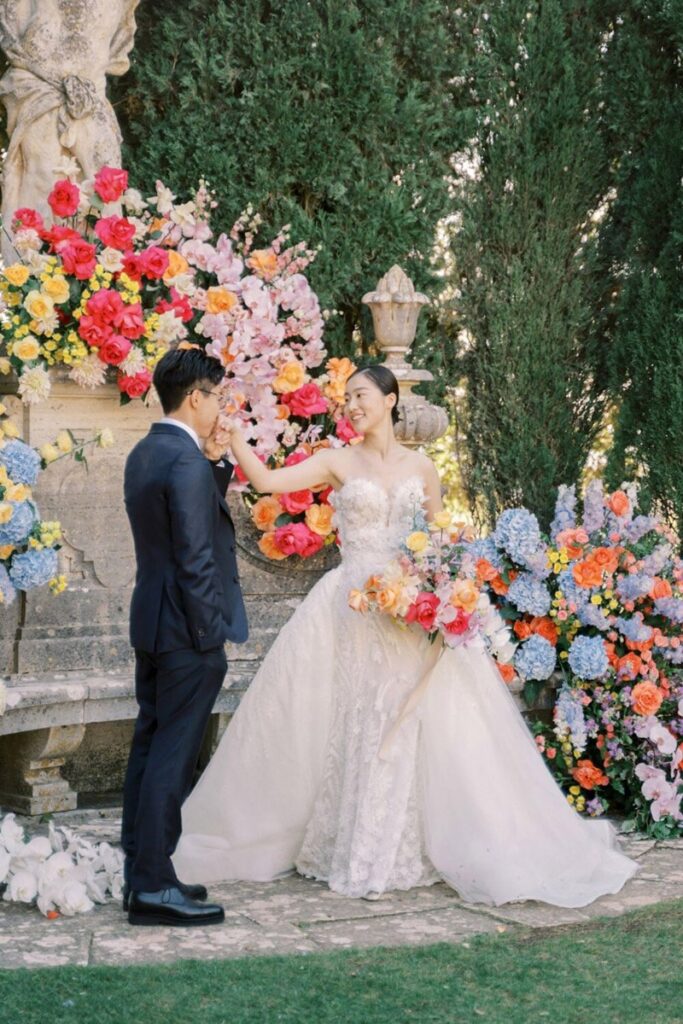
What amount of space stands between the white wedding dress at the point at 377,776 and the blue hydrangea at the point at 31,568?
87 centimetres

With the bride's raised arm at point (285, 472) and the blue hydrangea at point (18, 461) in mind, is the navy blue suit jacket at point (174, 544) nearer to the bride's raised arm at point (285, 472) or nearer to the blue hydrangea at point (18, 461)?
the bride's raised arm at point (285, 472)

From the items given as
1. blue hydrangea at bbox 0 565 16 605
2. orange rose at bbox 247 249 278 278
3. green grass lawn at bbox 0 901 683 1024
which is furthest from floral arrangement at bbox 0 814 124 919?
orange rose at bbox 247 249 278 278

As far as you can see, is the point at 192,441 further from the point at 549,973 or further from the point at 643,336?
the point at 643,336

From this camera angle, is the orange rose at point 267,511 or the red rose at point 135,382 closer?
the red rose at point 135,382

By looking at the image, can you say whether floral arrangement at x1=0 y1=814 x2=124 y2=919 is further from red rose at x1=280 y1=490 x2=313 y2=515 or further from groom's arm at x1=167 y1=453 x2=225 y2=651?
red rose at x1=280 y1=490 x2=313 y2=515

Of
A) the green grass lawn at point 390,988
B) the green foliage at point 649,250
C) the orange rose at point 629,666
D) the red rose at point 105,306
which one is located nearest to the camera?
the green grass lawn at point 390,988

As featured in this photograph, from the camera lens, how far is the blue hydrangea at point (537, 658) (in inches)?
239

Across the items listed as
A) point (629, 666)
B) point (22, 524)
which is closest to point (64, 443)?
point (22, 524)

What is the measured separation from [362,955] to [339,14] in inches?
182

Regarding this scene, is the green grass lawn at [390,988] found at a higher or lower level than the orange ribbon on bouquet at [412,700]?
lower

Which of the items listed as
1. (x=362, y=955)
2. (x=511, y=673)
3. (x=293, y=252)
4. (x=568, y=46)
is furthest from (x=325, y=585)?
(x=568, y=46)

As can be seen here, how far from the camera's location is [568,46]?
754cm

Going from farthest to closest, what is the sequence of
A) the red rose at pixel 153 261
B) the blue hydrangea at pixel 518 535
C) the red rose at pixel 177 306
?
the blue hydrangea at pixel 518 535 → the red rose at pixel 177 306 → the red rose at pixel 153 261

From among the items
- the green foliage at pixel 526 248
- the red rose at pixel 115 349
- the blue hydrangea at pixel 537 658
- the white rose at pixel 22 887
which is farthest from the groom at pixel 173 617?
the green foliage at pixel 526 248
